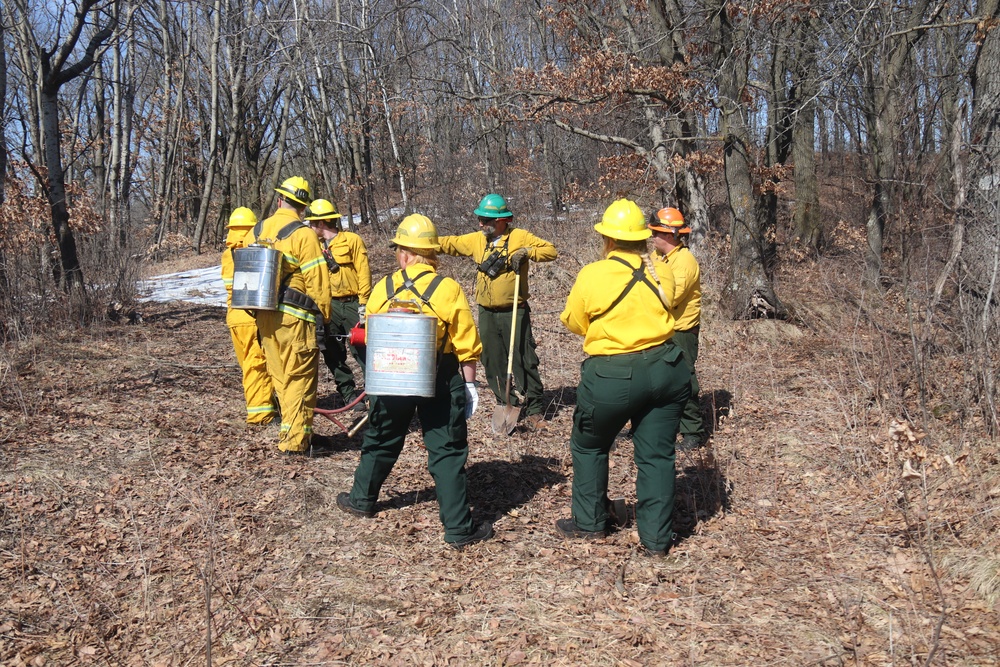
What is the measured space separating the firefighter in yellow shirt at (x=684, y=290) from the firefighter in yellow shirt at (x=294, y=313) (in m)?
2.61

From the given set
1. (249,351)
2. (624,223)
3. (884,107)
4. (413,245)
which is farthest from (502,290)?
(884,107)

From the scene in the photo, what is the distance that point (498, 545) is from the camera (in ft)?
15.5

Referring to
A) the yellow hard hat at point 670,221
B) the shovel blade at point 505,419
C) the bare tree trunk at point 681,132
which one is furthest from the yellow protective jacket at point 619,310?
the bare tree trunk at point 681,132

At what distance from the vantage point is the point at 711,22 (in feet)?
37.9

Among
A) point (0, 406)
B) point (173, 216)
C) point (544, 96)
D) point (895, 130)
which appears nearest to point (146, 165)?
point (173, 216)

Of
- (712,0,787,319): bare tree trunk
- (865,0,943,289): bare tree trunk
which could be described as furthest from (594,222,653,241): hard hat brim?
(712,0,787,319): bare tree trunk

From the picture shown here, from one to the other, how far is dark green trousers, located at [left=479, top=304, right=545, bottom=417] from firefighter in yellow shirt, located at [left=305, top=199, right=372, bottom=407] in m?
1.20

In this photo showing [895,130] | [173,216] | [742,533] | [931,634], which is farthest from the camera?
[173,216]

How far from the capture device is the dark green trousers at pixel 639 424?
4.15 m

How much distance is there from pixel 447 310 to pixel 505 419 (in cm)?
217

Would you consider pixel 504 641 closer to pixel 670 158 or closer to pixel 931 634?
pixel 931 634

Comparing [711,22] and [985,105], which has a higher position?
[711,22]

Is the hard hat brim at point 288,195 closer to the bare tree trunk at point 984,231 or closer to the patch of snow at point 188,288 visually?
the bare tree trunk at point 984,231

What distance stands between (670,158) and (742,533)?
8.11 m
